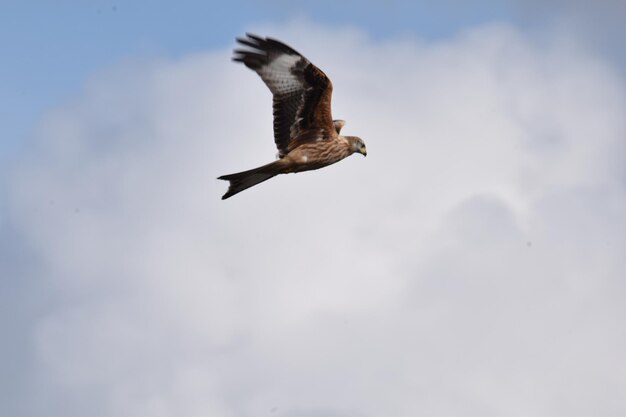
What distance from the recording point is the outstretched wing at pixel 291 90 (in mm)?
21578

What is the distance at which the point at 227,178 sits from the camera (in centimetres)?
2106

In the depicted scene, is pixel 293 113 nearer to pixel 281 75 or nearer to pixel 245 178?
pixel 281 75

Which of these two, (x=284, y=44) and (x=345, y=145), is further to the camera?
(x=345, y=145)

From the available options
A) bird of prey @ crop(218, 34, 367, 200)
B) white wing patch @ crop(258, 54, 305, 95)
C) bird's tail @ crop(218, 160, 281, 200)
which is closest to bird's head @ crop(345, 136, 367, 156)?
bird of prey @ crop(218, 34, 367, 200)

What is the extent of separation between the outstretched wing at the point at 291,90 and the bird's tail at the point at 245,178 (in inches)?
41.6

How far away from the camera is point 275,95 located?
22188mm

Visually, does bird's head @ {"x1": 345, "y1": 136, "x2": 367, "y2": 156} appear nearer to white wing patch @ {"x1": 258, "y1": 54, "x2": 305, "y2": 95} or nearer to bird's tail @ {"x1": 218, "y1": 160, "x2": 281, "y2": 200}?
white wing patch @ {"x1": 258, "y1": 54, "x2": 305, "y2": 95}

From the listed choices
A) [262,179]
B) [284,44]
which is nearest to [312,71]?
[284,44]

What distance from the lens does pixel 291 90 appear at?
72.7 feet

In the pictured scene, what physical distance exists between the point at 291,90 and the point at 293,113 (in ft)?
1.55

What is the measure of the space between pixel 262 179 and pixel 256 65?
6.93 ft

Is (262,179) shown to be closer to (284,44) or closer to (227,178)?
(227,178)

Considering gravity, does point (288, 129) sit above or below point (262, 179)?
above

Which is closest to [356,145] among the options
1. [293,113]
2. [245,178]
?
[293,113]
